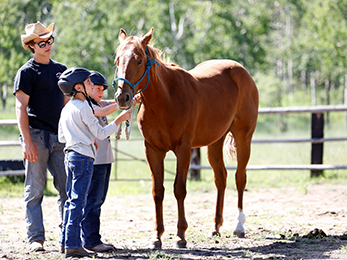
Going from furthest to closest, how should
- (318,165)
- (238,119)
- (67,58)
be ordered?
1. (67,58)
2. (318,165)
3. (238,119)

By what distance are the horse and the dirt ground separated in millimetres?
274

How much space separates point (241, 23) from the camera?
25922mm

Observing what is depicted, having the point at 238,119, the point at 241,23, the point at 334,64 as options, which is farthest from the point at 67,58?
the point at 238,119

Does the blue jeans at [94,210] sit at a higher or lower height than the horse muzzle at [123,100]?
lower

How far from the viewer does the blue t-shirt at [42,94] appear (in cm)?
353

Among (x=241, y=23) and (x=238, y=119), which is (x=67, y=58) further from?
(x=238, y=119)

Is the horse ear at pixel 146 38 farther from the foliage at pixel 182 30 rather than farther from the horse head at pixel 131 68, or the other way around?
the foliage at pixel 182 30

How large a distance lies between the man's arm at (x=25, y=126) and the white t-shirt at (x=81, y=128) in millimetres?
447

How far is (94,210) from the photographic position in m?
3.61

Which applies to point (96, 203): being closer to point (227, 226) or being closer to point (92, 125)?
point (92, 125)

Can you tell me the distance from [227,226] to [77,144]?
236cm

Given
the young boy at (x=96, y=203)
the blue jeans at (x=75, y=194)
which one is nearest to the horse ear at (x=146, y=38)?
the young boy at (x=96, y=203)

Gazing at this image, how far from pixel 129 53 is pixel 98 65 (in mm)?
20415

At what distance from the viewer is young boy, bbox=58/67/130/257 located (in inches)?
123
